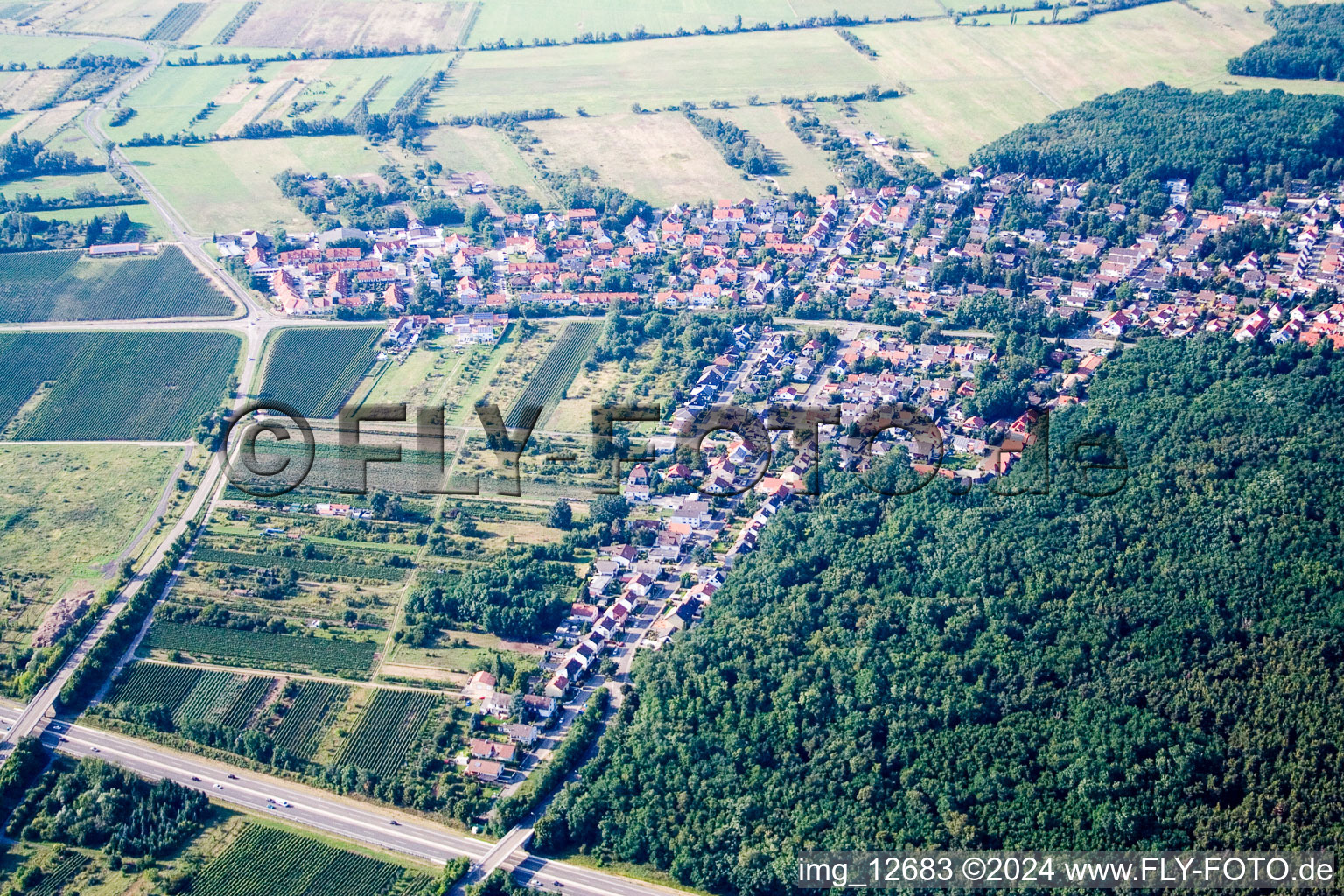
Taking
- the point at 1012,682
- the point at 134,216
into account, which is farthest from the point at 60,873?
the point at 134,216

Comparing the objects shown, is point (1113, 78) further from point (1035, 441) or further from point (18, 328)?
point (18, 328)

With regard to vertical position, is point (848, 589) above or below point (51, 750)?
above

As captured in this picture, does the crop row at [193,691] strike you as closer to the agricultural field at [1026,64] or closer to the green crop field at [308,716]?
the green crop field at [308,716]

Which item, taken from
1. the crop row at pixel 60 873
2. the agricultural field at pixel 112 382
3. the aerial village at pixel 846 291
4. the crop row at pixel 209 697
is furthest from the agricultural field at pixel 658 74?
the crop row at pixel 60 873

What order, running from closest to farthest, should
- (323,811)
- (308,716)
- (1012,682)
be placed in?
(323,811)
(1012,682)
(308,716)

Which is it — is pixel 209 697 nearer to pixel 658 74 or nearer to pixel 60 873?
pixel 60 873

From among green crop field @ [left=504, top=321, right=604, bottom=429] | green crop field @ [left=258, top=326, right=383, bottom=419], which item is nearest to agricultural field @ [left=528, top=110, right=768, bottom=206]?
green crop field @ [left=504, top=321, right=604, bottom=429]

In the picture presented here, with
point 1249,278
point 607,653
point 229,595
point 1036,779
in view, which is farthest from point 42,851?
point 1249,278
